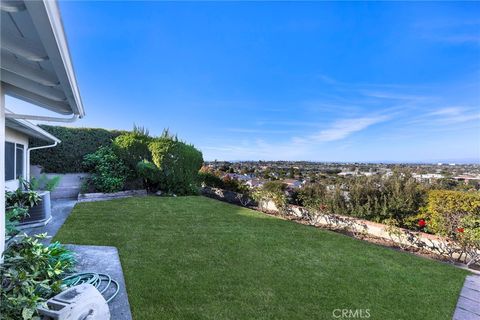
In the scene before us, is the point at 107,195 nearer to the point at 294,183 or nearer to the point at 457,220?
the point at 294,183

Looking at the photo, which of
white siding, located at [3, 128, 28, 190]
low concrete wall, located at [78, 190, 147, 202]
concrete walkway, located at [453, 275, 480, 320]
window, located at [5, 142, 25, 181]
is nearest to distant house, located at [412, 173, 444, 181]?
concrete walkway, located at [453, 275, 480, 320]

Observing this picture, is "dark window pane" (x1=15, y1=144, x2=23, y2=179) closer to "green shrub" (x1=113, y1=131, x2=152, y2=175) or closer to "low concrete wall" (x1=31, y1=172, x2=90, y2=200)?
"low concrete wall" (x1=31, y1=172, x2=90, y2=200)

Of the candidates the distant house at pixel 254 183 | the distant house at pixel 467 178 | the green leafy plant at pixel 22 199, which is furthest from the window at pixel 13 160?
the distant house at pixel 467 178

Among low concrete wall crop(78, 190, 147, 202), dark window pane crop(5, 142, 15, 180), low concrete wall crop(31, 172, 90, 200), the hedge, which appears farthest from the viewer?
the hedge

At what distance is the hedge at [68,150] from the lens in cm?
1226

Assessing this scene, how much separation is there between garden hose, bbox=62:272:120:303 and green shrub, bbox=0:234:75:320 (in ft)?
0.55

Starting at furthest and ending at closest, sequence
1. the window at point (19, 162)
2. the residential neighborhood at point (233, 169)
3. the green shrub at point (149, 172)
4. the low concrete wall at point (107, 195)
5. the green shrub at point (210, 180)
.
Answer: the green shrub at point (210, 180) < the green shrub at point (149, 172) < the low concrete wall at point (107, 195) < the window at point (19, 162) < the residential neighborhood at point (233, 169)

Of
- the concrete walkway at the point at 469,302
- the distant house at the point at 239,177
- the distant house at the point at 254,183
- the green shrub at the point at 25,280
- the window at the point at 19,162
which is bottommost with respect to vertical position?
the concrete walkway at the point at 469,302

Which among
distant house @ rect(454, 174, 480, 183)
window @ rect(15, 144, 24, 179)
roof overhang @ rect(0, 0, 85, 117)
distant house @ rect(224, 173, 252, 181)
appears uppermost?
roof overhang @ rect(0, 0, 85, 117)

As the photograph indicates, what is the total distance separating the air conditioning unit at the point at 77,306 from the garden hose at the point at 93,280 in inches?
27.6

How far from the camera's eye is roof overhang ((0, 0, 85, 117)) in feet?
4.84

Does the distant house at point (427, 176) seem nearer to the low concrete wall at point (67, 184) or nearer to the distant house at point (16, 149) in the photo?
the distant house at point (16, 149)

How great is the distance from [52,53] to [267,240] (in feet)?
18.5

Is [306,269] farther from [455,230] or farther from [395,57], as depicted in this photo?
[395,57]
